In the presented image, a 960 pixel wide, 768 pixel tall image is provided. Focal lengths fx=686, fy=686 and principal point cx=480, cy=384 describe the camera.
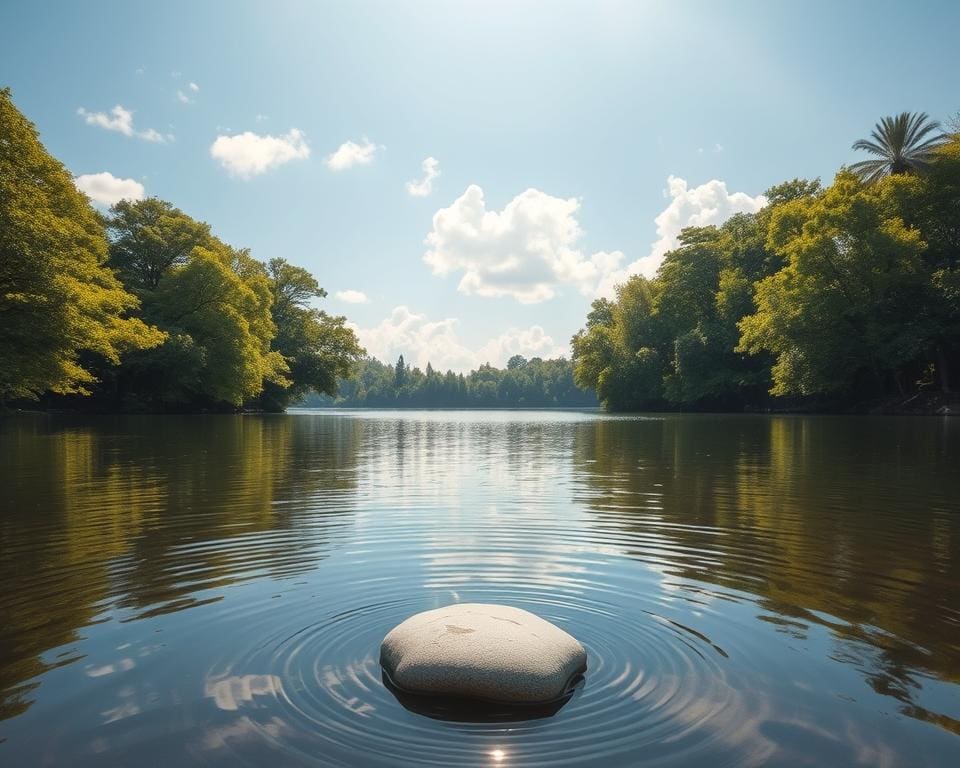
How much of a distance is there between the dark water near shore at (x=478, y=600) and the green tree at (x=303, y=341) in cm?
6209

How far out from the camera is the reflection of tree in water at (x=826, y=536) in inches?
240

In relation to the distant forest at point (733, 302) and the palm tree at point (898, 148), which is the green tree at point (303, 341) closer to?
the distant forest at point (733, 302)

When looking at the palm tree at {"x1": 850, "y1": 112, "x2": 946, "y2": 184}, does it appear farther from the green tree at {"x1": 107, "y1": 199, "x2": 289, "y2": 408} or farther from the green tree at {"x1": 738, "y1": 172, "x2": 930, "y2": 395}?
the green tree at {"x1": 107, "y1": 199, "x2": 289, "y2": 408}

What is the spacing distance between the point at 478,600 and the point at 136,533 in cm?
594

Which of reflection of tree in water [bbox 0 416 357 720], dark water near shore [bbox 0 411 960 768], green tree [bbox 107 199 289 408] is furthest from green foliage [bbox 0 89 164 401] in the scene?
green tree [bbox 107 199 289 408]

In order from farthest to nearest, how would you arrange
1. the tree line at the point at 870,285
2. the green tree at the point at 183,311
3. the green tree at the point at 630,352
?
1. the green tree at the point at 630,352
2. the green tree at the point at 183,311
3. the tree line at the point at 870,285

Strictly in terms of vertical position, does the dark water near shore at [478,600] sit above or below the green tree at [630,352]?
below

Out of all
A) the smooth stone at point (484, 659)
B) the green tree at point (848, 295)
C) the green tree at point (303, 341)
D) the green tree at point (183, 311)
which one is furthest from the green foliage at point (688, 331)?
the smooth stone at point (484, 659)

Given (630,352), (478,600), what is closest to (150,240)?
(630,352)

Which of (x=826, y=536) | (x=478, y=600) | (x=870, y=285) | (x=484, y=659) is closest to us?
(x=484, y=659)

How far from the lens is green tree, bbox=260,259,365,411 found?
253ft

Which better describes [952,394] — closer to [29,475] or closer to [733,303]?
[733,303]

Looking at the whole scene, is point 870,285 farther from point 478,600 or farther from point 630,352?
point 478,600

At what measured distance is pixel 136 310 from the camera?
182ft
